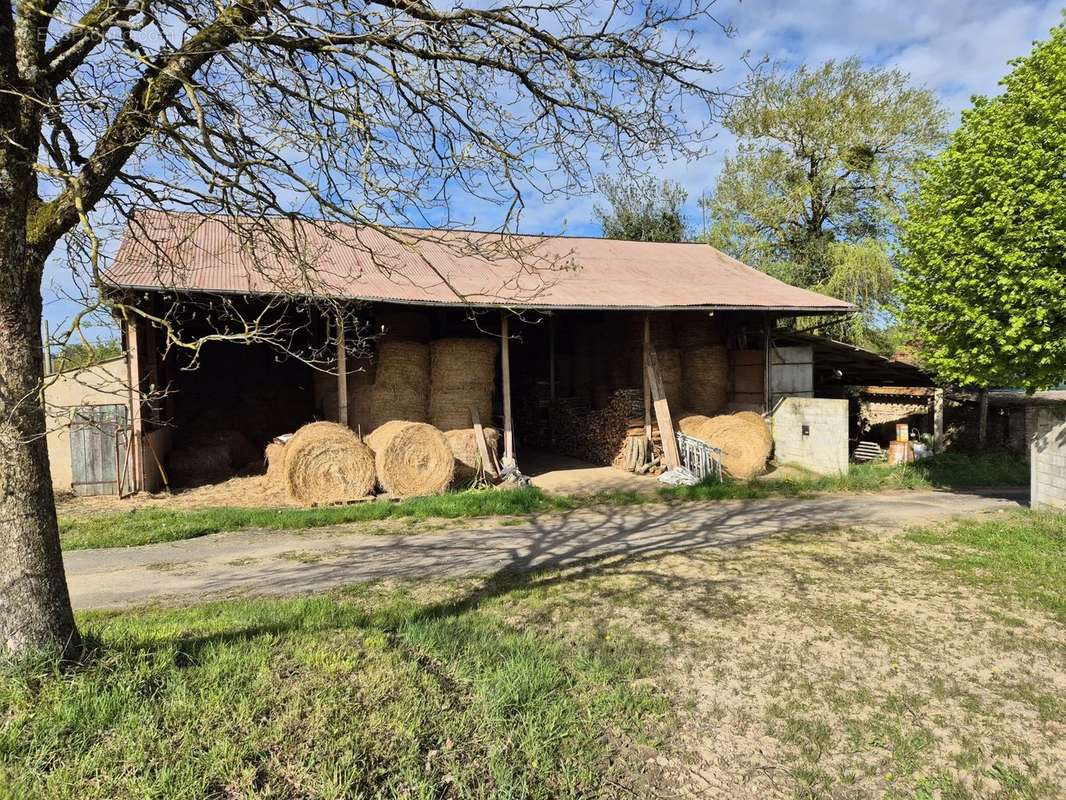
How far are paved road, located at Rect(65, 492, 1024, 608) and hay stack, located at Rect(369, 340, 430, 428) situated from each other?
11.9 feet

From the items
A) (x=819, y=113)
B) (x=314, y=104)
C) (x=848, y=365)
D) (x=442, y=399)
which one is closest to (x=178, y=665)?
(x=314, y=104)

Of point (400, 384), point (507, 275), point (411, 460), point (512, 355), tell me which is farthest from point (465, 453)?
point (512, 355)

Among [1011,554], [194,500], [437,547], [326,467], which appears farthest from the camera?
[194,500]

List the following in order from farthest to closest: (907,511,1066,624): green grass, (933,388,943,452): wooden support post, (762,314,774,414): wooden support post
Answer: (933,388,943,452): wooden support post → (762,314,774,414): wooden support post → (907,511,1066,624): green grass

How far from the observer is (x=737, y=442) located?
13.3 m

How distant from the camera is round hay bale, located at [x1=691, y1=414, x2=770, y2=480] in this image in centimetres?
1311

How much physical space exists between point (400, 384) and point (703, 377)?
24.3 ft

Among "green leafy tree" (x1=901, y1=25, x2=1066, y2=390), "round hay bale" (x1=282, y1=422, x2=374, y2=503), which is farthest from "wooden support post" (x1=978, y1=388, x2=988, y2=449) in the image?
"round hay bale" (x1=282, y1=422, x2=374, y2=503)

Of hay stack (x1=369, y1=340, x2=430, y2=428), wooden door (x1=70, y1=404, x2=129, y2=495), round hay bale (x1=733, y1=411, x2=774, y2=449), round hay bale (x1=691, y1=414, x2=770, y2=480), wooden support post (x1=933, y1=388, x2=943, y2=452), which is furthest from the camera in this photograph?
wooden support post (x1=933, y1=388, x2=943, y2=452)

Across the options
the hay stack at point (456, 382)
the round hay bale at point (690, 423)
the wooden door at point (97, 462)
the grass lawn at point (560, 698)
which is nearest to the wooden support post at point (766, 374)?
the round hay bale at point (690, 423)

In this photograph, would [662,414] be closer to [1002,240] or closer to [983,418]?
[1002,240]

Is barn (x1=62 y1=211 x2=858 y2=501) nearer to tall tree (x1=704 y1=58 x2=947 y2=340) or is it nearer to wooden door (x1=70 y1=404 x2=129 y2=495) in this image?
wooden door (x1=70 y1=404 x2=129 y2=495)

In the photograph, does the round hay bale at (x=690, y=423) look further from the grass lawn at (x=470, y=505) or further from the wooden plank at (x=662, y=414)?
the grass lawn at (x=470, y=505)

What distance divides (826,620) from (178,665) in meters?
4.89
